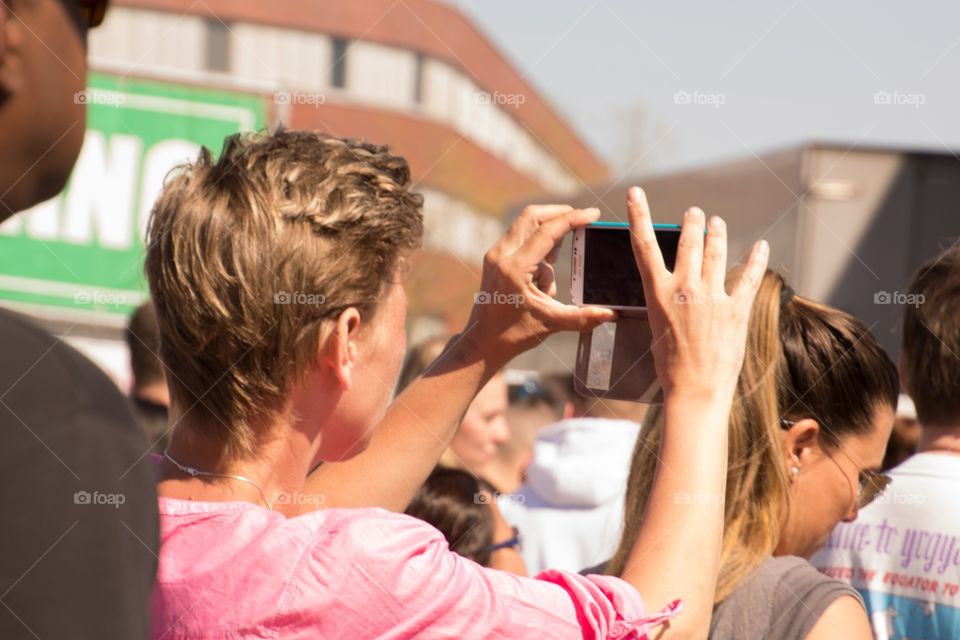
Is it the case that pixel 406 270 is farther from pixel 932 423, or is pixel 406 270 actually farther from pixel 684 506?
pixel 932 423

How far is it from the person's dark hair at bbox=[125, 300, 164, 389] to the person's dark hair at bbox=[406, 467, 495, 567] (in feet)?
3.90

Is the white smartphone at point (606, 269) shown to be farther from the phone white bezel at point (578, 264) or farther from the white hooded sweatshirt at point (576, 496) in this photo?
the white hooded sweatshirt at point (576, 496)

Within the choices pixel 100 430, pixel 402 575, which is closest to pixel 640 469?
pixel 402 575

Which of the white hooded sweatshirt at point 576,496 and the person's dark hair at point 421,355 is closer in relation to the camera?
the white hooded sweatshirt at point 576,496

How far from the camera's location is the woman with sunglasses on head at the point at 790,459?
193 cm

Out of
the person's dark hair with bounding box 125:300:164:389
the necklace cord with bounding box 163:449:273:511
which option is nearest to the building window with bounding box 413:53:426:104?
the person's dark hair with bounding box 125:300:164:389

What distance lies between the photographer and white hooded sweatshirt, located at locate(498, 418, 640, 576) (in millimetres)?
4074

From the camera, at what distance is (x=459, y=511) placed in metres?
3.28

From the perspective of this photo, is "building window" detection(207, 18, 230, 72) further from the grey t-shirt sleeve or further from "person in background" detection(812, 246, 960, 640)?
the grey t-shirt sleeve

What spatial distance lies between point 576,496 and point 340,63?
30933 millimetres

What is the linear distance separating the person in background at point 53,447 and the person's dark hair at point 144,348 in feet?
10.5

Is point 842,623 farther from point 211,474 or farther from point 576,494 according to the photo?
point 576,494

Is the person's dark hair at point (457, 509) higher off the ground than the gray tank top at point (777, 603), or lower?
lower

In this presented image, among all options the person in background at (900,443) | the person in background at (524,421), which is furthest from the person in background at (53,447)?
the person in background at (524,421)
